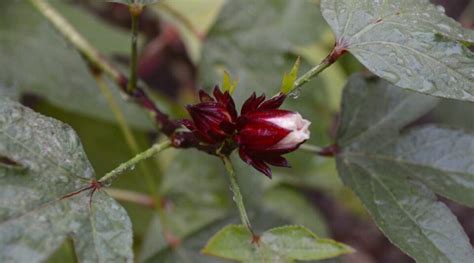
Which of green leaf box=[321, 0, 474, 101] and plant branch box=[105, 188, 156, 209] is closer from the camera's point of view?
green leaf box=[321, 0, 474, 101]

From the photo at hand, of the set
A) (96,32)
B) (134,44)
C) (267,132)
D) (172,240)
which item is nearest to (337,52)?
(267,132)

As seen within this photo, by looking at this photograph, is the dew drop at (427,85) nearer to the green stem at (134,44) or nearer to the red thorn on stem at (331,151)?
the red thorn on stem at (331,151)

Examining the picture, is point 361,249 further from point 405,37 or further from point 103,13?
point 405,37

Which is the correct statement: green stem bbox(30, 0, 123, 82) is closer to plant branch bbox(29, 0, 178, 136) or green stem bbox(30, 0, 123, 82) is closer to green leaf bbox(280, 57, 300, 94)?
plant branch bbox(29, 0, 178, 136)

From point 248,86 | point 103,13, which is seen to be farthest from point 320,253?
point 103,13

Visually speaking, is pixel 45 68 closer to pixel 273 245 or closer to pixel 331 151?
pixel 331 151

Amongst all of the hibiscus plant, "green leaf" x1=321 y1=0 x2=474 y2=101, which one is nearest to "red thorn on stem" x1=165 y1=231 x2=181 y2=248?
the hibiscus plant
